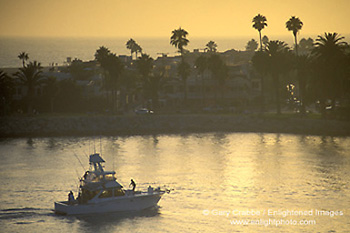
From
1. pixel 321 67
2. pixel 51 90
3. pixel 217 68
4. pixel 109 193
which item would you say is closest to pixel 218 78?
pixel 217 68

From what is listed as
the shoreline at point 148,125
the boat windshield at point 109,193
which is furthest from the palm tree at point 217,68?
the boat windshield at point 109,193

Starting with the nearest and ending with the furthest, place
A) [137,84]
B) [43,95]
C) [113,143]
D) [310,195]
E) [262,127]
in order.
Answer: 1. [310,195]
2. [113,143]
3. [262,127]
4. [43,95]
5. [137,84]

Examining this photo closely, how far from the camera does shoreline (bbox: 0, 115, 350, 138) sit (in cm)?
12100

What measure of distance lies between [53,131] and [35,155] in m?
28.6

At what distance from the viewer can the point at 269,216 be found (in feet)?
198

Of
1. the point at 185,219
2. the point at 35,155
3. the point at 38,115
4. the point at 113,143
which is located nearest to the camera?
the point at 185,219

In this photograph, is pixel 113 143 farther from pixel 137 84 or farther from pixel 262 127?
pixel 137 84

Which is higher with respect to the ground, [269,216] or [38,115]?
[38,115]

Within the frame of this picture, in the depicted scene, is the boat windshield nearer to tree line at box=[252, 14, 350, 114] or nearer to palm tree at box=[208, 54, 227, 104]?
tree line at box=[252, 14, 350, 114]

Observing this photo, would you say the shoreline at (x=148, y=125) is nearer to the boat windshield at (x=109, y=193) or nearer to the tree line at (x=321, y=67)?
the tree line at (x=321, y=67)

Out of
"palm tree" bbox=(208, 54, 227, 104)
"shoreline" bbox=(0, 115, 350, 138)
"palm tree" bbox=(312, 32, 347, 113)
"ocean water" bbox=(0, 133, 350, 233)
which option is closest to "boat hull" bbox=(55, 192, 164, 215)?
"ocean water" bbox=(0, 133, 350, 233)

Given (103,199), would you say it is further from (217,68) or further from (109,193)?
(217,68)

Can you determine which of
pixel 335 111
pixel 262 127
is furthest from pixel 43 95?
pixel 335 111

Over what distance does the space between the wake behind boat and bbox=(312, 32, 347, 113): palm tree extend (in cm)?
6667
